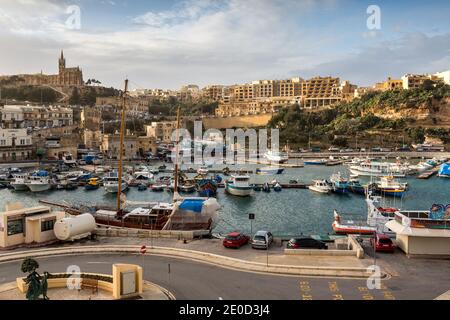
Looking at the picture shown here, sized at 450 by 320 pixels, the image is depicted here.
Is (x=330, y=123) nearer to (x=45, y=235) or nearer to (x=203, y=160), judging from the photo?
(x=203, y=160)

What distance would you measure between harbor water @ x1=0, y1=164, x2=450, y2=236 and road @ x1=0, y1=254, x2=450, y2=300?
34.7 feet

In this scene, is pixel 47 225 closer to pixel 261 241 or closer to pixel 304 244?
pixel 261 241

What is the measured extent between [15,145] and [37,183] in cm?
1784

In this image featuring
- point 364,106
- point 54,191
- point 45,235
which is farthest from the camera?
point 364,106

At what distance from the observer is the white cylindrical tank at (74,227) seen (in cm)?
1474

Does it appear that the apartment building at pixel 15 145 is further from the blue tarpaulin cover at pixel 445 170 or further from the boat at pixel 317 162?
the blue tarpaulin cover at pixel 445 170

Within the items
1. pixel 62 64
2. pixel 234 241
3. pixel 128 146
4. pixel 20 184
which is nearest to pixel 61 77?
pixel 62 64

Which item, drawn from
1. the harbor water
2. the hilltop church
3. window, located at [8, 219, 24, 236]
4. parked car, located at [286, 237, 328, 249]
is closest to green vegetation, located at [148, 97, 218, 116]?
the hilltop church

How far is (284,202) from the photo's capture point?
32812 millimetres

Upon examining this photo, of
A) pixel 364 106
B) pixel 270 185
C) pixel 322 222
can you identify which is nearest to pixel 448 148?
pixel 364 106

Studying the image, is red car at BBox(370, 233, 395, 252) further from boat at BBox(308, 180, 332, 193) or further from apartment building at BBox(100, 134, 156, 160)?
apartment building at BBox(100, 134, 156, 160)

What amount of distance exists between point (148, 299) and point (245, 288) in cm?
225

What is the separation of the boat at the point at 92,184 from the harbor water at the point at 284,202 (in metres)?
0.51
